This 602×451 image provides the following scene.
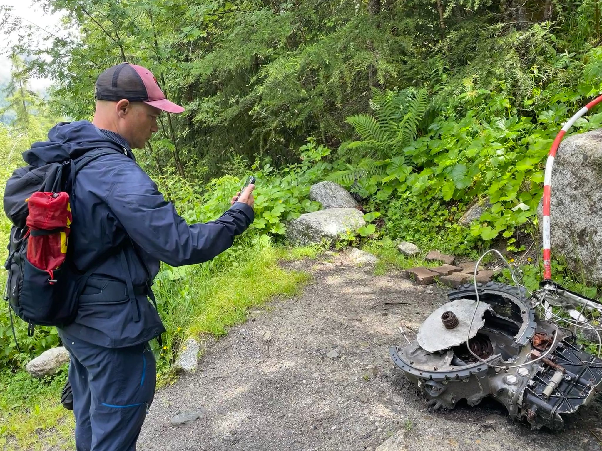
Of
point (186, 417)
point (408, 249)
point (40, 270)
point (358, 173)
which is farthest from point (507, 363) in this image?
point (358, 173)

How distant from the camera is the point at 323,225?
6719mm

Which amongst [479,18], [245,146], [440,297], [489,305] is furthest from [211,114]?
[489,305]

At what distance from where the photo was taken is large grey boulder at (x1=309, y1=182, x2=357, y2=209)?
24.4 feet

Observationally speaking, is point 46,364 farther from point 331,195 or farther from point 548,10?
point 548,10

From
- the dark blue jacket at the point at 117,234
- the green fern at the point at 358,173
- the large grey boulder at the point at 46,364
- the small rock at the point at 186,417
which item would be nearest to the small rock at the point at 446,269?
the green fern at the point at 358,173

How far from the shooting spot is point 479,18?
23.0ft

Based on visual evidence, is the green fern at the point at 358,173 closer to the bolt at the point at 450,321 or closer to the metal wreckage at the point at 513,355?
the metal wreckage at the point at 513,355

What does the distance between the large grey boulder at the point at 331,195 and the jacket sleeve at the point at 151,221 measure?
5321mm

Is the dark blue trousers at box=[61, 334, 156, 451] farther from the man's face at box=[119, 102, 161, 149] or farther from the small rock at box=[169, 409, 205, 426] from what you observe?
the small rock at box=[169, 409, 205, 426]

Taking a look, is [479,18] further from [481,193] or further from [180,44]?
[180,44]

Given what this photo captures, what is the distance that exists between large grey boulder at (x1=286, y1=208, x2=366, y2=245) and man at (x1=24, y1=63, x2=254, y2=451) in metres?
4.27

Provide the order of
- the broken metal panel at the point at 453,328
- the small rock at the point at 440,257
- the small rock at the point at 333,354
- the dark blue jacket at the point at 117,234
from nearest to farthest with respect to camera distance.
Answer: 1. the dark blue jacket at the point at 117,234
2. the broken metal panel at the point at 453,328
3. the small rock at the point at 333,354
4. the small rock at the point at 440,257

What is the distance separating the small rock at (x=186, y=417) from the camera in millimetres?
3768

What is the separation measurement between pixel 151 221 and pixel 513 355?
2.34 metres
